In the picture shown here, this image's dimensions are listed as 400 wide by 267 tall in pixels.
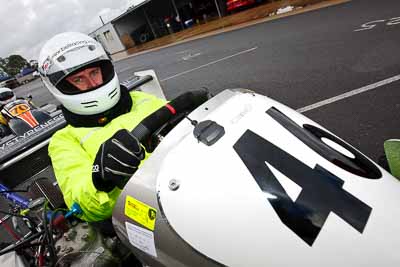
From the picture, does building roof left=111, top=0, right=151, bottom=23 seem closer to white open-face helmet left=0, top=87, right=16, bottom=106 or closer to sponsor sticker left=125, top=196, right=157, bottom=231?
white open-face helmet left=0, top=87, right=16, bottom=106

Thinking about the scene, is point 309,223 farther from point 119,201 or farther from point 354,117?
point 354,117

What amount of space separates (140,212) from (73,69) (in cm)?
110

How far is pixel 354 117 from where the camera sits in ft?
9.86

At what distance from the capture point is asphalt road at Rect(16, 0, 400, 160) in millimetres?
2938

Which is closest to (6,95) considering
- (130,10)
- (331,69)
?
(331,69)

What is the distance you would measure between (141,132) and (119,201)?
36 centimetres

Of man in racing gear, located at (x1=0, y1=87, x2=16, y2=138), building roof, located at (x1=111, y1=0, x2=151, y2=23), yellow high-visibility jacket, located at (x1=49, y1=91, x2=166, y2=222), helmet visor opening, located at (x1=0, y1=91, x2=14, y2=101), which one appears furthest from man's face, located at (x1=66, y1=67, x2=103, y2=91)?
building roof, located at (x1=111, y1=0, x2=151, y2=23)

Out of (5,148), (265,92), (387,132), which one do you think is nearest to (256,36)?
(265,92)

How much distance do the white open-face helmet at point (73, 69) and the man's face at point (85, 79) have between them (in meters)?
0.02

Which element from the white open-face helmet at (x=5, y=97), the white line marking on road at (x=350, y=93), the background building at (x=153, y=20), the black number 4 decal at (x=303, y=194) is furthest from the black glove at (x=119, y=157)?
the background building at (x=153, y=20)

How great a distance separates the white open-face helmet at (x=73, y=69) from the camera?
168 cm

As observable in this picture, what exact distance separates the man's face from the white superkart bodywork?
959 mm

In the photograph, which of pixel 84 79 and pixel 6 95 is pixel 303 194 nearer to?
pixel 84 79

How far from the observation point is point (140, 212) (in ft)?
3.14
